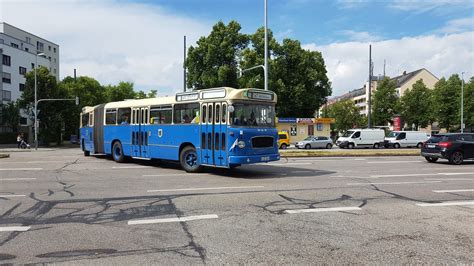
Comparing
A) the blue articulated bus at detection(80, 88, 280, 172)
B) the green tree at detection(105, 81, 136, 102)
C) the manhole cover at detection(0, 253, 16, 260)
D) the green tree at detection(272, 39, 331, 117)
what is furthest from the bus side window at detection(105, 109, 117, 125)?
the green tree at detection(105, 81, 136, 102)

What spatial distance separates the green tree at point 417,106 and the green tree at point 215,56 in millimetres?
37212

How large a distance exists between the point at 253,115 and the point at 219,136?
1.37 metres

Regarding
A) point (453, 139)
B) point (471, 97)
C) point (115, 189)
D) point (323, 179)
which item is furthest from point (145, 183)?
point (471, 97)

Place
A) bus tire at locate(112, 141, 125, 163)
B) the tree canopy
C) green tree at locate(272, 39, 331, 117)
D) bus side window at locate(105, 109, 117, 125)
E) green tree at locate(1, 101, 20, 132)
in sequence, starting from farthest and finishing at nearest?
green tree at locate(1, 101, 20, 132)
green tree at locate(272, 39, 331, 117)
the tree canopy
bus side window at locate(105, 109, 117, 125)
bus tire at locate(112, 141, 125, 163)

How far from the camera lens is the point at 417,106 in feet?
246

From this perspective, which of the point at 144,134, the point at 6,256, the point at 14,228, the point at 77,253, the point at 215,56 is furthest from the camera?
the point at 215,56

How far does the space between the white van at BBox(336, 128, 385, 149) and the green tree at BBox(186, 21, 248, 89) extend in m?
15.1

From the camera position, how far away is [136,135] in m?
18.0

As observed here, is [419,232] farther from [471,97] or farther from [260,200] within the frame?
[471,97]

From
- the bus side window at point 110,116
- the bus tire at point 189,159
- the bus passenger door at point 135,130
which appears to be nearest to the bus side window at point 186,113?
the bus tire at point 189,159

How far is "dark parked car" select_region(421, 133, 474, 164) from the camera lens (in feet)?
64.8

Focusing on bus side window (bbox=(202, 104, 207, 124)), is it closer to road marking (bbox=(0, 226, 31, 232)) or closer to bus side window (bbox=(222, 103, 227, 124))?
bus side window (bbox=(222, 103, 227, 124))

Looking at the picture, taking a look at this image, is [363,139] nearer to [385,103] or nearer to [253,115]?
[253,115]

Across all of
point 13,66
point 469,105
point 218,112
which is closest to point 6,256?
point 218,112
